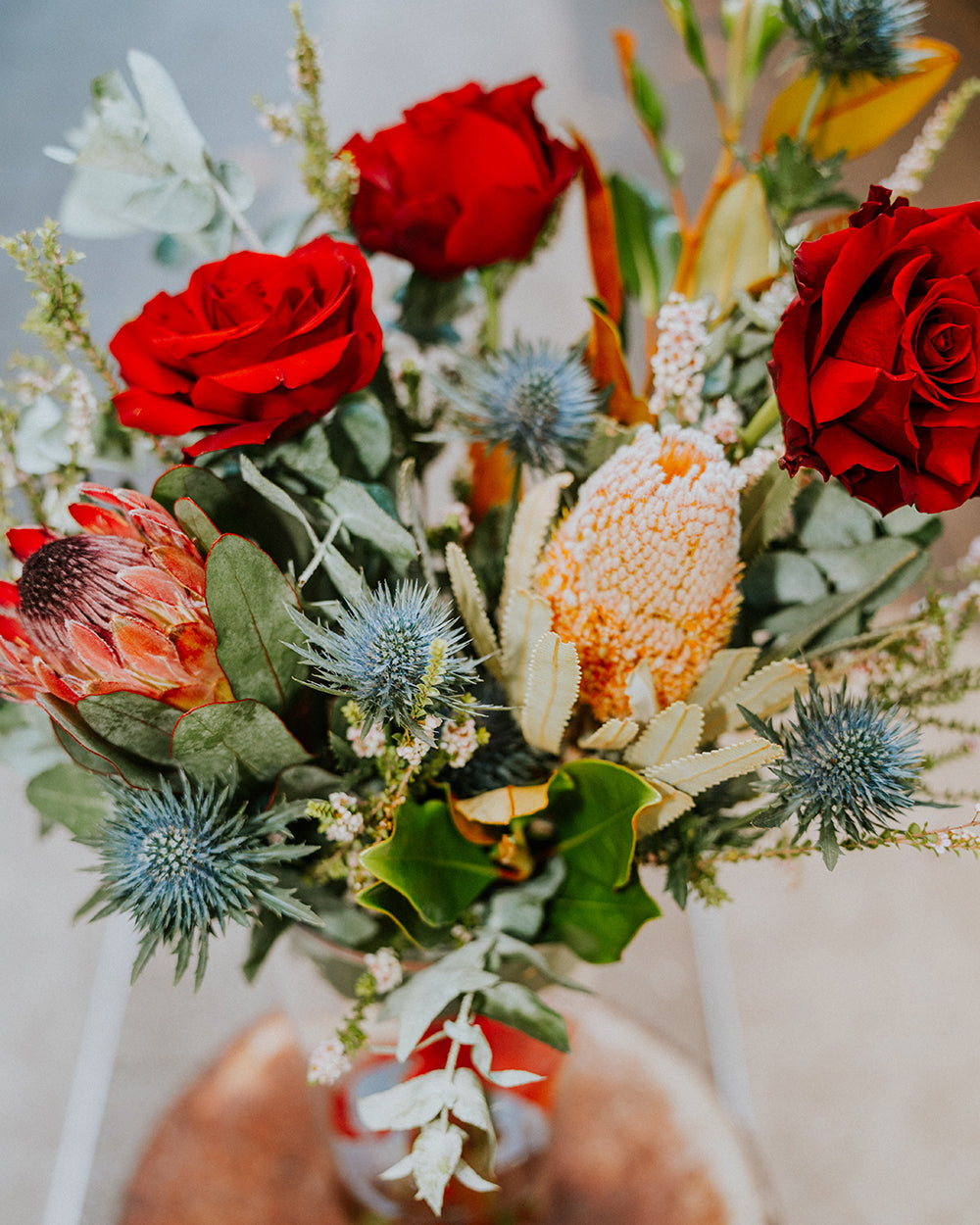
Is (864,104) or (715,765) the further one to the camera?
(864,104)

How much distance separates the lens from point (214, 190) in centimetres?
48

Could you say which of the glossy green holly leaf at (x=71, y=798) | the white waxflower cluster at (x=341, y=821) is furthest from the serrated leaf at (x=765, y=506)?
the glossy green holly leaf at (x=71, y=798)

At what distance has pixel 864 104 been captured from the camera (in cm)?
52

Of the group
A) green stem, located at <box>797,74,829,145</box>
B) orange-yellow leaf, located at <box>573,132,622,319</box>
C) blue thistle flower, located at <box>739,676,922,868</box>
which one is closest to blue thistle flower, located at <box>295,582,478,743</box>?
blue thistle flower, located at <box>739,676,922,868</box>

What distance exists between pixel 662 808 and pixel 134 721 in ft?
0.68

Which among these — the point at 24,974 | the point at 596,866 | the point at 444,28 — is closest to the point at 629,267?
the point at 596,866

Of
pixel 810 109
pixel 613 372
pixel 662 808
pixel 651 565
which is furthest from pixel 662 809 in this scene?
pixel 810 109

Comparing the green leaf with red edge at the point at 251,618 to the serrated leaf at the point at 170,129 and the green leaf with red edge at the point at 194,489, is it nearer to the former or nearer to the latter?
the green leaf with red edge at the point at 194,489

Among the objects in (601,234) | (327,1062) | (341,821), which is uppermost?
(601,234)

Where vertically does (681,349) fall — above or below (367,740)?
above

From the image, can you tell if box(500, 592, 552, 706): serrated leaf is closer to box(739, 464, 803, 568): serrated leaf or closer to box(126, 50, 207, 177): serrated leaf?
box(739, 464, 803, 568): serrated leaf

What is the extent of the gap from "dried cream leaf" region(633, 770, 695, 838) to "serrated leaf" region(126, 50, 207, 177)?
351 millimetres

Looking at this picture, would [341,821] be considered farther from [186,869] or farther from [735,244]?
[735,244]

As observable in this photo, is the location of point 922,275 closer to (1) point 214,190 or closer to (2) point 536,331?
(1) point 214,190
